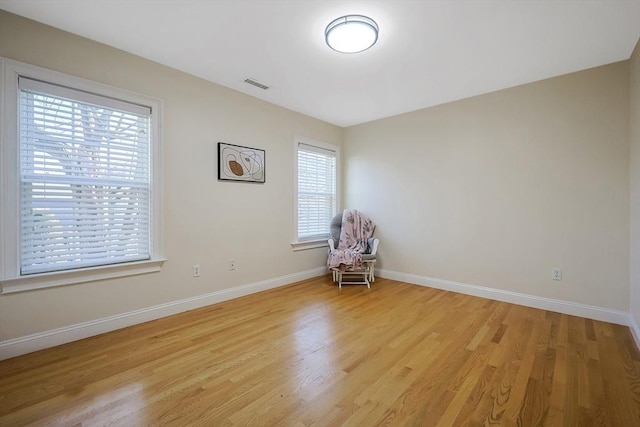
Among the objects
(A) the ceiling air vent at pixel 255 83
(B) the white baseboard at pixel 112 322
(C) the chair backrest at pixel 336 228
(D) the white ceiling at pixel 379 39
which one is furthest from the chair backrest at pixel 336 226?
(A) the ceiling air vent at pixel 255 83

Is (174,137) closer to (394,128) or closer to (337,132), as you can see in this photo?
(337,132)

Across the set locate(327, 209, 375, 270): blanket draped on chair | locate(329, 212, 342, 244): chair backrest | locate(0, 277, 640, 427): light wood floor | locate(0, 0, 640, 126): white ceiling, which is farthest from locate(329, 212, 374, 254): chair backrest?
locate(0, 0, 640, 126): white ceiling

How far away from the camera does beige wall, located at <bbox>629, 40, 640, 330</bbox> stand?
2.30m

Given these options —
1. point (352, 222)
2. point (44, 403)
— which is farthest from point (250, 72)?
point (44, 403)

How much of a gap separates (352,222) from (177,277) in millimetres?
2491

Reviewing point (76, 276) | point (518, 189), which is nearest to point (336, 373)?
point (76, 276)

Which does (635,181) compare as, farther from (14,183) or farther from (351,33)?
(14,183)

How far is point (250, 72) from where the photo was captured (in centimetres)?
288

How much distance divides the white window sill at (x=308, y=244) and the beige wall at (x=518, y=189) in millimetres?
919

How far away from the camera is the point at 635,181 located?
238cm

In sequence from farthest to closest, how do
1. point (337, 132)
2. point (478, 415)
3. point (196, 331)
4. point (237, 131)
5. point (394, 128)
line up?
point (337, 132), point (394, 128), point (237, 131), point (196, 331), point (478, 415)

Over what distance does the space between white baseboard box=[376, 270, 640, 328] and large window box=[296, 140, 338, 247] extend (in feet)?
4.63

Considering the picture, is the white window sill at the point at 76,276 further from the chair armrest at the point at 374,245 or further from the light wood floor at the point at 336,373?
the chair armrest at the point at 374,245

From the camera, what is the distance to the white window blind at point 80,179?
211 centimetres
